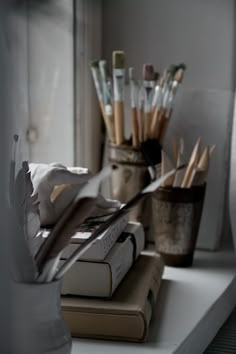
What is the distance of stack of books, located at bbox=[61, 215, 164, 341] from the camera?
86 cm

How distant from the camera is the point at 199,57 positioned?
49.2 inches

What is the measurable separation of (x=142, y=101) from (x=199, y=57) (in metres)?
0.15

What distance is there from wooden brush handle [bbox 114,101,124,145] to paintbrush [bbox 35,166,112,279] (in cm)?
49

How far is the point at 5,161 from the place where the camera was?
0.69 m

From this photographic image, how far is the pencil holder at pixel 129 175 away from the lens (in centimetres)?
117

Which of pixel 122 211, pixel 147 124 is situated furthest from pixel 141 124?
pixel 122 211

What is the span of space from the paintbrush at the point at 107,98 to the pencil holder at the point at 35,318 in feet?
1.67

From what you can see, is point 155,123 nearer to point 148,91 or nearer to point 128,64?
point 148,91

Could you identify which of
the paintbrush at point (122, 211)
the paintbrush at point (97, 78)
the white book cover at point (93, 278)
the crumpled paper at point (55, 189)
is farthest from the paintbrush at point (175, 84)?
the paintbrush at point (122, 211)

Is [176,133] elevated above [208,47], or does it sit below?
below

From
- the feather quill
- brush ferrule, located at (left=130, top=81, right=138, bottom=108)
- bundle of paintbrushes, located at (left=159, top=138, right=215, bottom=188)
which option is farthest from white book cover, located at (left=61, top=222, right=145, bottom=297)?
brush ferrule, located at (left=130, top=81, right=138, bottom=108)

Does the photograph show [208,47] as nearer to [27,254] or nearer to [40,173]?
[40,173]

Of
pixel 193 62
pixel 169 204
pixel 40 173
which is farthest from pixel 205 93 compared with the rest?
pixel 40 173

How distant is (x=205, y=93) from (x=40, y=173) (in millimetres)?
398
